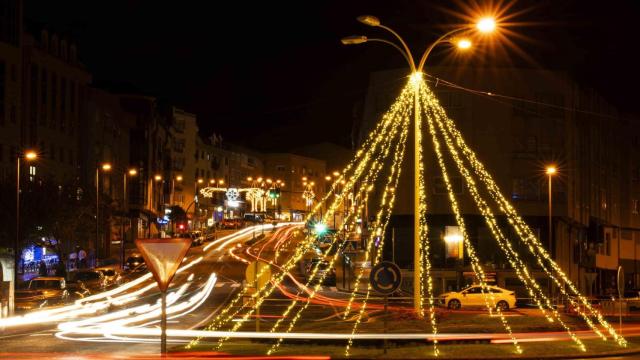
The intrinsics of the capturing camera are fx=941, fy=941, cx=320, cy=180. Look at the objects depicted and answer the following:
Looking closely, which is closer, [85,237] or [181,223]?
[85,237]

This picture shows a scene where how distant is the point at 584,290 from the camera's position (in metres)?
62.1

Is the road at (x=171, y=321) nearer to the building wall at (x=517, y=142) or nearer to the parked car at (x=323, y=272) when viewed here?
the parked car at (x=323, y=272)

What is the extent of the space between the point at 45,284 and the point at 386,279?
2521 cm

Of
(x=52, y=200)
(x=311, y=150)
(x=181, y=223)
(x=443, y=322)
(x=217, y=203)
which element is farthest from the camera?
(x=311, y=150)

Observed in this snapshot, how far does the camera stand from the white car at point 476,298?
42794mm

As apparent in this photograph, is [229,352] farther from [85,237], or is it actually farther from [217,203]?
[217,203]

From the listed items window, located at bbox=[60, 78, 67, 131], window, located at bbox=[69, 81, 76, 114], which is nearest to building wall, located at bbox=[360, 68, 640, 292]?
window, located at bbox=[60, 78, 67, 131]

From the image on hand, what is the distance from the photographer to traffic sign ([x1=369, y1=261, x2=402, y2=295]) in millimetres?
19125

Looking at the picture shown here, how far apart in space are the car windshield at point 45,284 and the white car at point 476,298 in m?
17.2

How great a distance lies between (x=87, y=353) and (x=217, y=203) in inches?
4985

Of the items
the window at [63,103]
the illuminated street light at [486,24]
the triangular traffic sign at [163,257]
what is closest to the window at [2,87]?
the window at [63,103]

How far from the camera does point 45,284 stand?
40.5 metres

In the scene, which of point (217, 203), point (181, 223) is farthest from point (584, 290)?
point (217, 203)

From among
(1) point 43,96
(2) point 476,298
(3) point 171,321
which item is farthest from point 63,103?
(3) point 171,321
